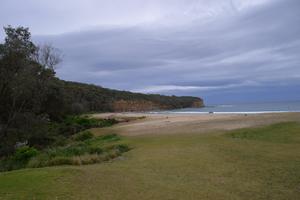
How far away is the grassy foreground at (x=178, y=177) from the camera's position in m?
9.34

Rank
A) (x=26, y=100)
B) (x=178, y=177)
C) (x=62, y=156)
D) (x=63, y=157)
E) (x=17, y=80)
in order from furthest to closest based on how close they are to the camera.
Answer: (x=26, y=100) < (x=17, y=80) < (x=62, y=156) < (x=63, y=157) < (x=178, y=177)

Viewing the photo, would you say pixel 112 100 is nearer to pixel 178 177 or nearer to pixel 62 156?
pixel 62 156

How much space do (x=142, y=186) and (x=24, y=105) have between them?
73.4 ft

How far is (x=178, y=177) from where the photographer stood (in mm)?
11500

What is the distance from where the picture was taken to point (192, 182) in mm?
10805

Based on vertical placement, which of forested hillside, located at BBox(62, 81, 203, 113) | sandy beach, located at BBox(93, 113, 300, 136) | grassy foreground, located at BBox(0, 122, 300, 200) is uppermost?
forested hillside, located at BBox(62, 81, 203, 113)

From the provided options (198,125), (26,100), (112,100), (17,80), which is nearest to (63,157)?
(17,80)

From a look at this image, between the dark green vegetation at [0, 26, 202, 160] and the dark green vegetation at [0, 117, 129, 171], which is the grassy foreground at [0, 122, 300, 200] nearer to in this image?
the dark green vegetation at [0, 117, 129, 171]

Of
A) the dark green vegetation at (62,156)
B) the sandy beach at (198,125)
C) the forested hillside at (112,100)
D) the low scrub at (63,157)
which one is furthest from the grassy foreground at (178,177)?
the forested hillside at (112,100)

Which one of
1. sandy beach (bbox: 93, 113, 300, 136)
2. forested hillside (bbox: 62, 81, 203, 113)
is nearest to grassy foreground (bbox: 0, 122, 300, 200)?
sandy beach (bbox: 93, 113, 300, 136)

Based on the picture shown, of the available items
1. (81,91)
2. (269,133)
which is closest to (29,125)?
(269,133)

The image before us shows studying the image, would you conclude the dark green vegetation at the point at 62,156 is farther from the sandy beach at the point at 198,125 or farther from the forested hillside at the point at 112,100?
the forested hillside at the point at 112,100

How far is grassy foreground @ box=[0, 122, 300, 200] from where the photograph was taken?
30.6 feet

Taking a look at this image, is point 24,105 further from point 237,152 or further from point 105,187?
point 105,187
